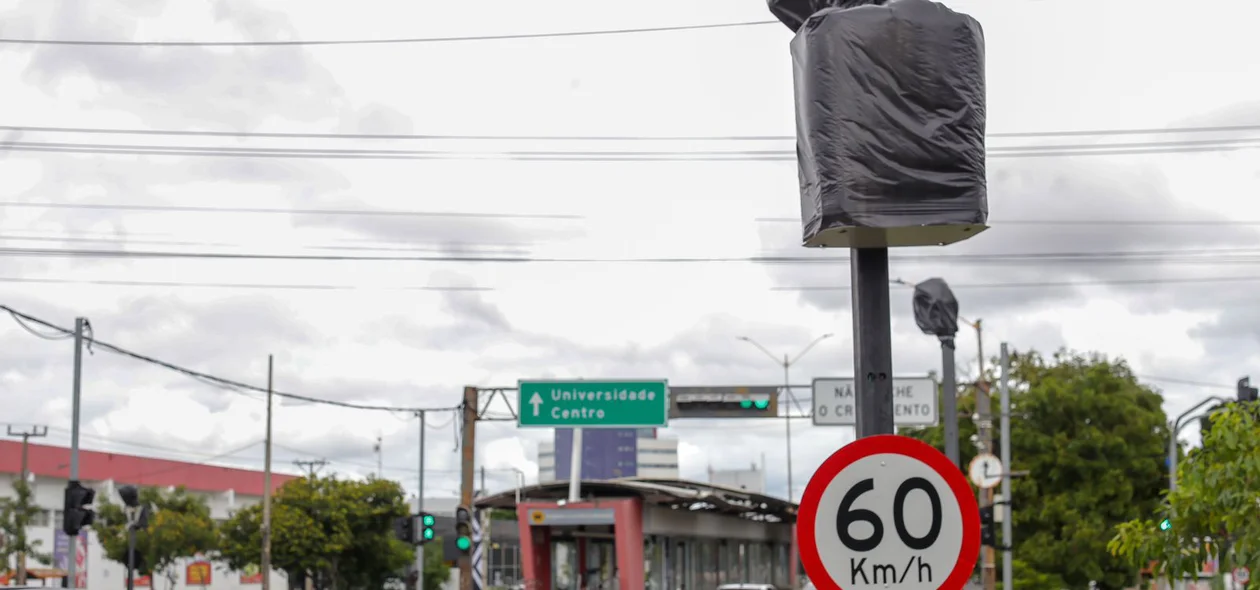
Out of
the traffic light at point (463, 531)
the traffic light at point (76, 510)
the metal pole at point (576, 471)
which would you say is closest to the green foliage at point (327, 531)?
the metal pole at point (576, 471)

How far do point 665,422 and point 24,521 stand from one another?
26.3 metres

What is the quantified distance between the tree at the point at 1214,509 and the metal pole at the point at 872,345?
238 inches

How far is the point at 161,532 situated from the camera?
205 feet

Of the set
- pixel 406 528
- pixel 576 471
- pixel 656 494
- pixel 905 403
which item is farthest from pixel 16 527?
pixel 905 403

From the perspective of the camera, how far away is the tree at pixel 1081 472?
147ft

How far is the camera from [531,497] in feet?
139

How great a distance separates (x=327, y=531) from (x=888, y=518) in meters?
56.6

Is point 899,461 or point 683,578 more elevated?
point 899,461

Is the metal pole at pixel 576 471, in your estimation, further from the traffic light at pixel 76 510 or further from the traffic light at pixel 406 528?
the traffic light at pixel 76 510

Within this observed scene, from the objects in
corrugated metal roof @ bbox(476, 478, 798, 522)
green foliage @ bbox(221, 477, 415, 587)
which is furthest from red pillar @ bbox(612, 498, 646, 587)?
green foliage @ bbox(221, 477, 415, 587)

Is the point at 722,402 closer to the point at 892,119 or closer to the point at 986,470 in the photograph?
the point at 986,470

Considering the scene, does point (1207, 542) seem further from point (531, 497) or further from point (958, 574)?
point (531, 497)

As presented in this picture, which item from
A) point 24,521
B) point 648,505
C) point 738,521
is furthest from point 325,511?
point 648,505

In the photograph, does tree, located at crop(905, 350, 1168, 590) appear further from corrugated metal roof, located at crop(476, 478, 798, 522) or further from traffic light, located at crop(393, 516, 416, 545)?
traffic light, located at crop(393, 516, 416, 545)
